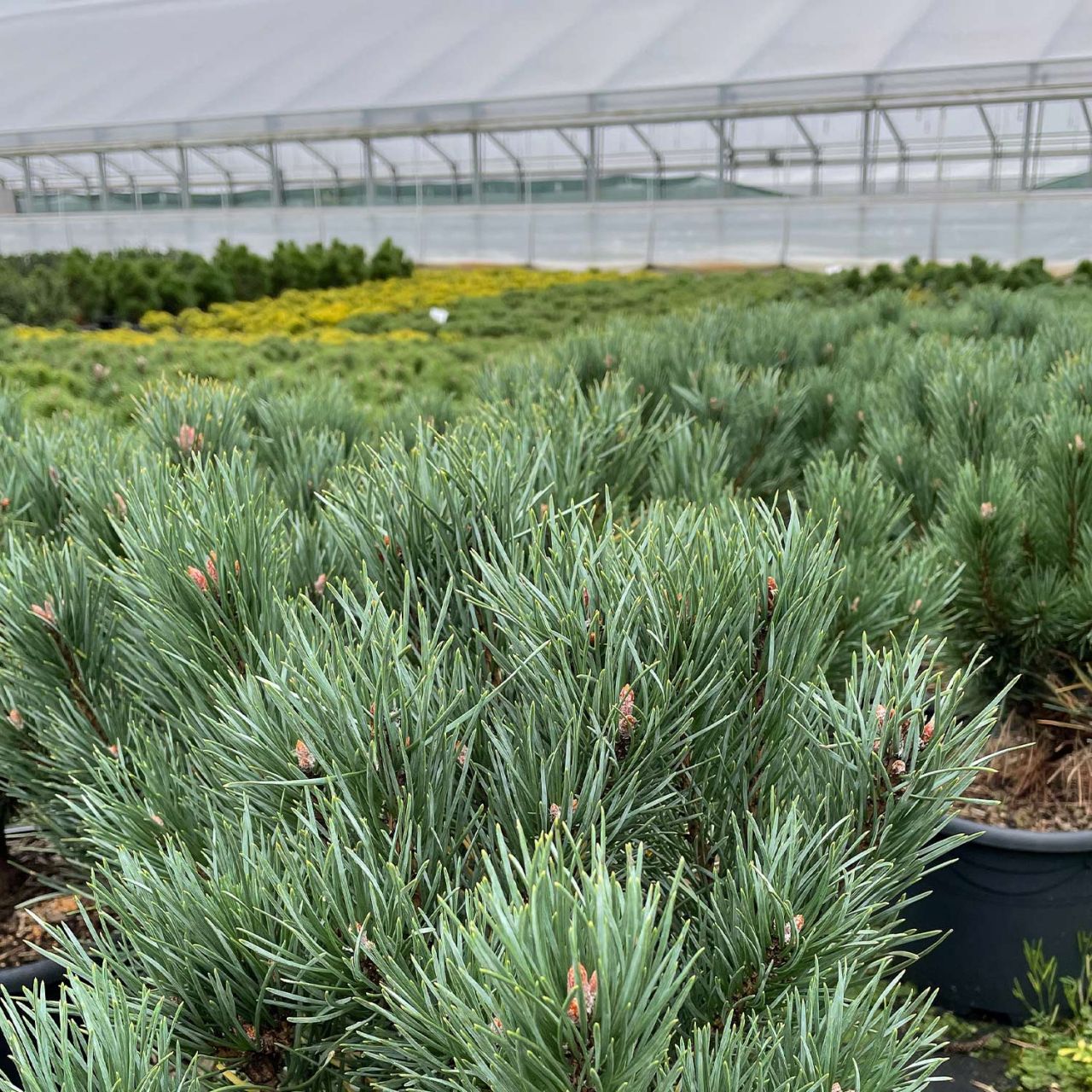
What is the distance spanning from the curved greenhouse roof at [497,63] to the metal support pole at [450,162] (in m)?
1.01

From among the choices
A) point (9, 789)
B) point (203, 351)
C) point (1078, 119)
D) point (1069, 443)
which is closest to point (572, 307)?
point (203, 351)

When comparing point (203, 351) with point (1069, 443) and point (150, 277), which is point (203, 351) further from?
point (150, 277)

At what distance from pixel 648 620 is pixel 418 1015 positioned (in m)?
0.32

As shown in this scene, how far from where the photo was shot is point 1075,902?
5.33 ft

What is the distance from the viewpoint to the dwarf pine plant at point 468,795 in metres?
0.51

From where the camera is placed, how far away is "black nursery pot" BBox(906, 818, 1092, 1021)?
1579mm

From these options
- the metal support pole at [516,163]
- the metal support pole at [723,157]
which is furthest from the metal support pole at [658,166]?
the metal support pole at [516,163]

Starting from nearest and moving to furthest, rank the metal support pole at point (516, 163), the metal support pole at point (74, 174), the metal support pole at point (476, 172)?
the metal support pole at point (476, 172) < the metal support pole at point (516, 163) < the metal support pole at point (74, 174)

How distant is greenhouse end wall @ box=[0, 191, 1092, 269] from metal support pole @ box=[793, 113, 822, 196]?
10.6 feet

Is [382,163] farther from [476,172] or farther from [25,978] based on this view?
[25,978]

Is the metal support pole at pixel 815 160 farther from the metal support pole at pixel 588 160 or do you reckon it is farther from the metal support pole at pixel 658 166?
the metal support pole at pixel 588 160

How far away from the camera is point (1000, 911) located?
1.63m

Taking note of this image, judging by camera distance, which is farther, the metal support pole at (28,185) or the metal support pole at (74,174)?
the metal support pole at (74,174)

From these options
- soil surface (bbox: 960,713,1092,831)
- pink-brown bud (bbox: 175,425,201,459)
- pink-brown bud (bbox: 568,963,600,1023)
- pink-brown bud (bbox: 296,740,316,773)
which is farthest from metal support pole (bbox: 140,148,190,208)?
pink-brown bud (bbox: 568,963,600,1023)
